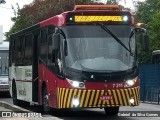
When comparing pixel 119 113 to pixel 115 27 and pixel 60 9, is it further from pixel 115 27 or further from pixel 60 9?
pixel 60 9

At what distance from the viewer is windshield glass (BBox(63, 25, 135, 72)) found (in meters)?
14.0

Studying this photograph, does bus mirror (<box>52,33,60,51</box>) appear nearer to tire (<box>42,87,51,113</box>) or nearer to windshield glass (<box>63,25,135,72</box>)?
windshield glass (<box>63,25,135,72</box>)

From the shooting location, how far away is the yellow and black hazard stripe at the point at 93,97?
13680mm

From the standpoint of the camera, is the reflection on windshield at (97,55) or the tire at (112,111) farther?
the tire at (112,111)

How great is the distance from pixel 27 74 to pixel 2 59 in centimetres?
1143

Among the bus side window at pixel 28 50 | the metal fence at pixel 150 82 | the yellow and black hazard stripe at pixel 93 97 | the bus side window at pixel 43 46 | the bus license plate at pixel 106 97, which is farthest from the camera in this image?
the metal fence at pixel 150 82

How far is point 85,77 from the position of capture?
1373 centimetres

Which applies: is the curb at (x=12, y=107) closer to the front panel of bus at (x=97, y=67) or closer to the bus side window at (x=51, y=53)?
the front panel of bus at (x=97, y=67)

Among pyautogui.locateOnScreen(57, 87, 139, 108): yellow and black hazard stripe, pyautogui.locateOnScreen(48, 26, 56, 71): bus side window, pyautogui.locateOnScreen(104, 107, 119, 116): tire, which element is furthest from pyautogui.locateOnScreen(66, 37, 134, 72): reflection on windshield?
pyautogui.locateOnScreen(104, 107, 119, 116): tire

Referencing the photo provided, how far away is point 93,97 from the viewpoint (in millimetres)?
13750

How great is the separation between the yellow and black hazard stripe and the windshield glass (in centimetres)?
63

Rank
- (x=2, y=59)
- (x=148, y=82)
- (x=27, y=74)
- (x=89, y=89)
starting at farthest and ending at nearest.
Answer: (x=2, y=59) → (x=148, y=82) → (x=27, y=74) → (x=89, y=89)

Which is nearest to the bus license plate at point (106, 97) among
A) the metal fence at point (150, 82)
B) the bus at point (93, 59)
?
the bus at point (93, 59)

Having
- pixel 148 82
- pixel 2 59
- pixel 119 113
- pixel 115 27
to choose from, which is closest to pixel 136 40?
pixel 115 27
